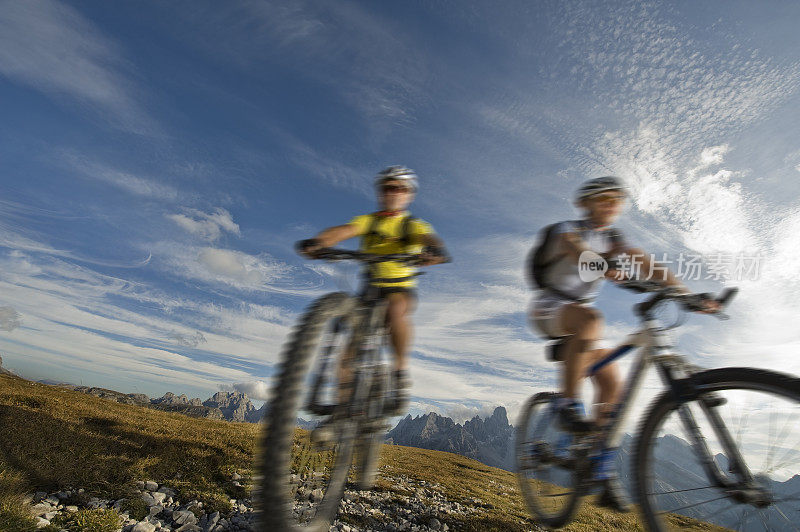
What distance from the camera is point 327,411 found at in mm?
3000

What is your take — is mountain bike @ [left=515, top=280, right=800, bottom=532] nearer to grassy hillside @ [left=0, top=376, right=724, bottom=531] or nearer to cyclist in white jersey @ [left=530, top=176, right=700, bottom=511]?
cyclist in white jersey @ [left=530, top=176, right=700, bottom=511]

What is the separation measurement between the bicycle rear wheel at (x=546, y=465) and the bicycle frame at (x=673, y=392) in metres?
0.72

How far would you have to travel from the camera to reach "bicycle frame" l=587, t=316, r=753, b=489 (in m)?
2.84

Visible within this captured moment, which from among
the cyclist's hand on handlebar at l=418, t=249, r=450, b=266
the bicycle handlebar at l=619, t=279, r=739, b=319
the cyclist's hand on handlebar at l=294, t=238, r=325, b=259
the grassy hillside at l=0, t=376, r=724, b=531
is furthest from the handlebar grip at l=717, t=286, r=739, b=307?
the grassy hillside at l=0, t=376, r=724, b=531

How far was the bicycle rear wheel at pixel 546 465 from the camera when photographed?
424 centimetres

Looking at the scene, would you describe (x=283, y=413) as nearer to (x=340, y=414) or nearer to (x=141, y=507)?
(x=340, y=414)

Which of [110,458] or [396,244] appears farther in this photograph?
[110,458]

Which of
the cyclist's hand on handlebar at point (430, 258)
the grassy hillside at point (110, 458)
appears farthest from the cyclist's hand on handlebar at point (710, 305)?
the grassy hillside at point (110, 458)

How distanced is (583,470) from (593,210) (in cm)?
284

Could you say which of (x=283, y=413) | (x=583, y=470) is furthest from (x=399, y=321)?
(x=583, y=470)

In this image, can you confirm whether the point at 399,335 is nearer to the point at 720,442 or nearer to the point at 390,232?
the point at 390,232

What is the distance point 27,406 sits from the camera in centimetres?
896

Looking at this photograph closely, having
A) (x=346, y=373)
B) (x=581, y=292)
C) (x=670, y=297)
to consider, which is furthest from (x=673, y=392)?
(x=346, y=373)

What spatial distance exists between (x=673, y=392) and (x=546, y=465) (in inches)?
91.3
